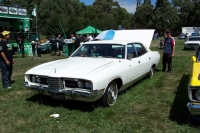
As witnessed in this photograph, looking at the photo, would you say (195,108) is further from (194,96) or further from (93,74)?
(93,74)

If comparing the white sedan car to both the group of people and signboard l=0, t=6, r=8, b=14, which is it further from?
signboard l=0, t=6, r=8, b=14

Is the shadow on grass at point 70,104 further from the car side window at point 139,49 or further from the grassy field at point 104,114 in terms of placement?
the car side window at point 139,49

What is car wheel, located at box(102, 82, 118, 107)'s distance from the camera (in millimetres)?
4637

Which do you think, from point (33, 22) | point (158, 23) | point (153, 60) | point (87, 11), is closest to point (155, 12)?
point (158, 23)

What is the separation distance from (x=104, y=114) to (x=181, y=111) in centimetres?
167

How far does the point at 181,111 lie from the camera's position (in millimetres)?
4613

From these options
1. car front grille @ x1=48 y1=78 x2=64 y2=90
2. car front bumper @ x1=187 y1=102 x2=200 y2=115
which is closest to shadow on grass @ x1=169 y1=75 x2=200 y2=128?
car front bumper @ x1=187 y1=102 x2=200 y2=115

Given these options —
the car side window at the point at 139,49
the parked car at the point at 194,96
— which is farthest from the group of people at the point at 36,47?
the parked car at the point at 194,96

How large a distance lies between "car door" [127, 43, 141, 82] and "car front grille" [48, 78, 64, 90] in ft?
6.02

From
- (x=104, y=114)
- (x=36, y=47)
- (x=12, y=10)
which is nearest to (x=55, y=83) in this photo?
(x=104, y=114)

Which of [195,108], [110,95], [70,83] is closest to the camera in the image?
[195,108]

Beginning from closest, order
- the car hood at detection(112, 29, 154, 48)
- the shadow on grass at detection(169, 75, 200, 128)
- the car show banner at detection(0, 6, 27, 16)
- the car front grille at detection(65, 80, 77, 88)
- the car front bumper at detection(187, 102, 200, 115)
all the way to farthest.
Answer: the car front bumper at detection(187, 102, 200, 115), the shadow on grass at detection(169, 75, 200, 128), the car front grille at detection(65, 80, 77, 88), the car hood at detection(112, 29, 154, 48), the car show banner at detection(0, 6, 27, 16)

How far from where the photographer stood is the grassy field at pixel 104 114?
388 cm

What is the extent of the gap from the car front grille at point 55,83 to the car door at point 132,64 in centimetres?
183
